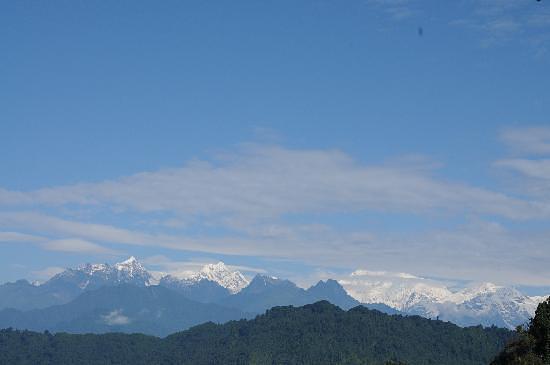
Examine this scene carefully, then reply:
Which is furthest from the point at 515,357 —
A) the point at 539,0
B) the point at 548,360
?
the point at 539,0

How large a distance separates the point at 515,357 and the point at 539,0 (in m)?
87.3

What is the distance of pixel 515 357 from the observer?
15600cm

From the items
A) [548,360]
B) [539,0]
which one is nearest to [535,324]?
[548,360]

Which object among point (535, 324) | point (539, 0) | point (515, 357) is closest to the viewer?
point (539, 0)

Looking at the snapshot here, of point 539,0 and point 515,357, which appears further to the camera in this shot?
point 515,357

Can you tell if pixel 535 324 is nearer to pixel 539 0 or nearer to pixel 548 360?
pixel 548 360

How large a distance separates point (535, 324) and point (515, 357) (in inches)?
580

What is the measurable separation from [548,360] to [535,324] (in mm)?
10613

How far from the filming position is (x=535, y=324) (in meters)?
168

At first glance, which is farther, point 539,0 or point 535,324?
point 535,324

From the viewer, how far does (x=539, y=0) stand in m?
88.9

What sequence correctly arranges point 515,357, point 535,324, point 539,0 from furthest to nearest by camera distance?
point 535,324, point 515,357, point 539,0

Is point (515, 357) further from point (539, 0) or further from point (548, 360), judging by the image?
point (539, 0)

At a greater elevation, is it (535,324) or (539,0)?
(539,0)
